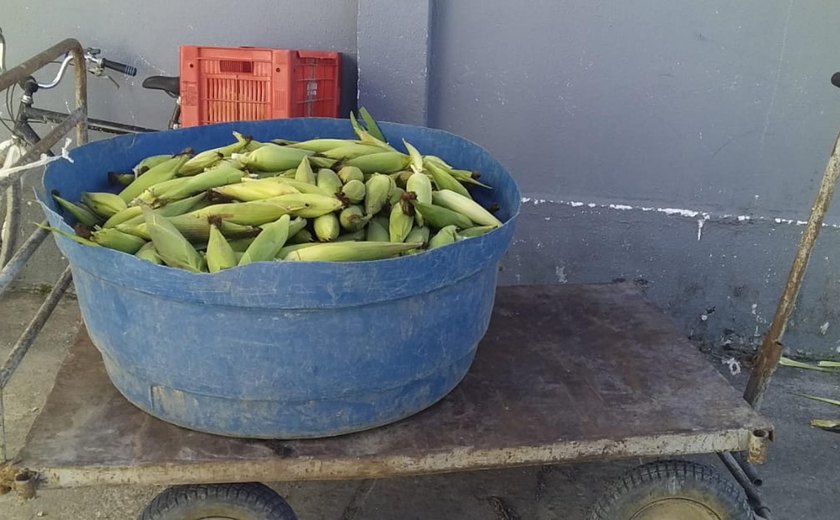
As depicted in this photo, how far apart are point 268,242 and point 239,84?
4.54ft

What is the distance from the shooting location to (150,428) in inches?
85.3

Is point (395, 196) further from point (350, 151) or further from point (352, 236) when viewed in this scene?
point (350, 151)

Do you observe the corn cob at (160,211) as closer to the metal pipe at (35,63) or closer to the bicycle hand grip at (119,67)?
the metal pipe at (35,63)

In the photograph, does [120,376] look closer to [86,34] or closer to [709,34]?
[86,34]

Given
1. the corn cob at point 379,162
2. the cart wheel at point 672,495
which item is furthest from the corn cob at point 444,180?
the cart wheel at point 672,495

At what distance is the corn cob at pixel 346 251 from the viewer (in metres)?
2.11

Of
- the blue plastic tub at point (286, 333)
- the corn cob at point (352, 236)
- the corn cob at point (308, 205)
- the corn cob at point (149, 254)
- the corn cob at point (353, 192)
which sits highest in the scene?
the corn cob at point (353, 192)

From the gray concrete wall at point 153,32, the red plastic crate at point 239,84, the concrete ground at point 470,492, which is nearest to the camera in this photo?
the concrete ground at point 470,492

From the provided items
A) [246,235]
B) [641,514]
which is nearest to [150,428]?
[246,235]

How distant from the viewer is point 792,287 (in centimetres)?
256

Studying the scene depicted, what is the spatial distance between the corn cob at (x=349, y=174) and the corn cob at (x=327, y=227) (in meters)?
0.18

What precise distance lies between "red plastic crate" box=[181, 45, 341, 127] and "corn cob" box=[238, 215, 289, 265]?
1.16 m

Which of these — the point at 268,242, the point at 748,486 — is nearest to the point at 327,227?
the point at 268,242

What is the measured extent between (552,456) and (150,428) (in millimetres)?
1073
